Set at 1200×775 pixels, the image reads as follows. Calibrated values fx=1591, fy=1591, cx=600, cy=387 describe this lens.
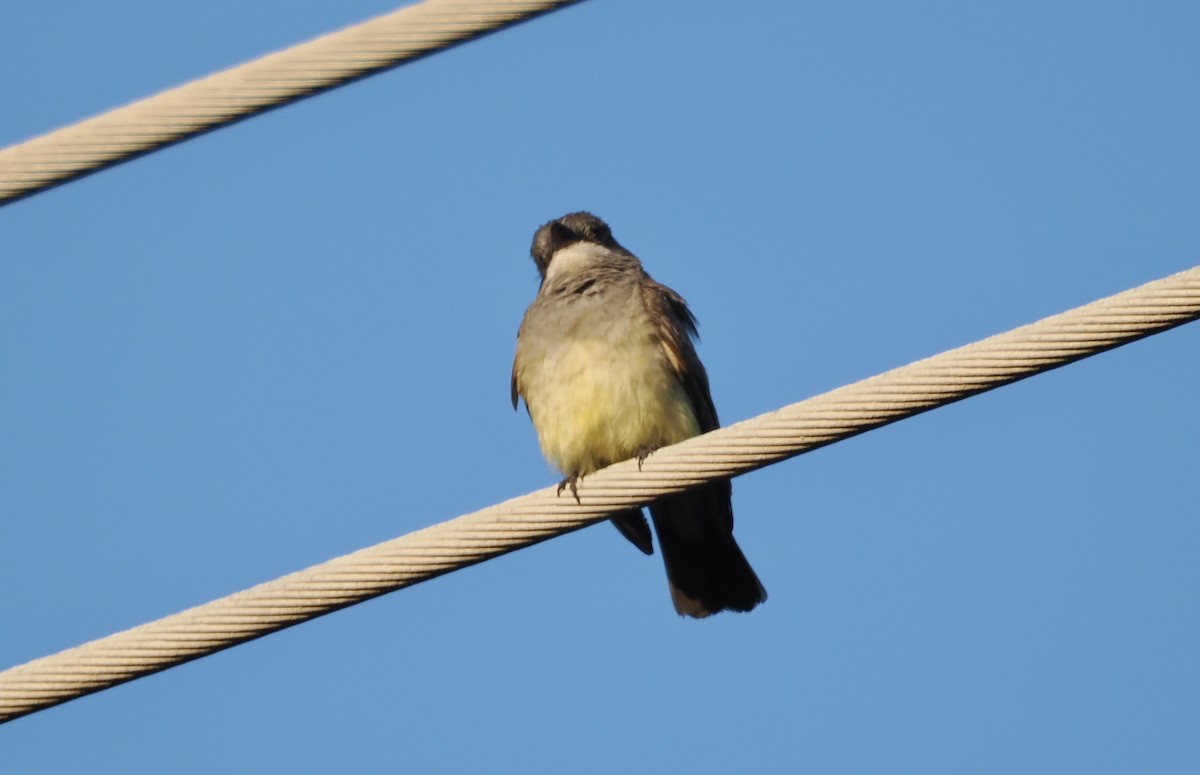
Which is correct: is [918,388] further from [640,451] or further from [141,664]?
[640,451]

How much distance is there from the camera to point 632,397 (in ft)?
21.2

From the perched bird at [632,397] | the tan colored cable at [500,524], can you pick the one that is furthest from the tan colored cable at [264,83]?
the perched bird at [632,397]

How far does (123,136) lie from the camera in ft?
13.6

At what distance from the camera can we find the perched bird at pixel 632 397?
6484mm

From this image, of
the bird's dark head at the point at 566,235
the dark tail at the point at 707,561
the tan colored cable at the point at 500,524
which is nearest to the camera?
the tan colored cable at the point at 500,524

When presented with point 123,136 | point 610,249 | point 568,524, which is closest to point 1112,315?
point 568,524

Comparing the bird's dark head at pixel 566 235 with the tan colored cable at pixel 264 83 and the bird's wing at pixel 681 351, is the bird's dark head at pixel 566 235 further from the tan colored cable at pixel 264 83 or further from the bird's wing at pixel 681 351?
the tan colored cable at pixel 264 83

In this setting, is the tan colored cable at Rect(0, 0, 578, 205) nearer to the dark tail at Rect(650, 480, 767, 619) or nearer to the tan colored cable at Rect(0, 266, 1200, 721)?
the tan colored cable at Rect(0, 266, 1200, 721)

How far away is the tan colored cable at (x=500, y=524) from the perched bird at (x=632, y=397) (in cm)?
239

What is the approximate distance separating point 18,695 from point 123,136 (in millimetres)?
1442

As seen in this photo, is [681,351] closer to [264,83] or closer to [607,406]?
[607,406]

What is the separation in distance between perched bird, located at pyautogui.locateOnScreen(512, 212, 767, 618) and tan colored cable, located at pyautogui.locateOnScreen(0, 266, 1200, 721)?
7.84 feet

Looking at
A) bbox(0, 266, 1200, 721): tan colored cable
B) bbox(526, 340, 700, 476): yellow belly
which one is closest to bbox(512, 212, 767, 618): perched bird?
bbox(526, 340, 700, 476): yellow belly

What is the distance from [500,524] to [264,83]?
51.0 inches
